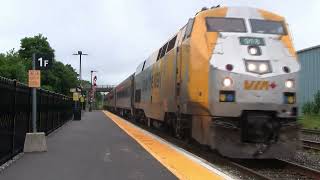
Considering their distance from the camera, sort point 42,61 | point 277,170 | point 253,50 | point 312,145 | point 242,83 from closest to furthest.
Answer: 1. point 242,83
2. point 277,170
3. point 253,50
4. point 42,61
5. point 312,145

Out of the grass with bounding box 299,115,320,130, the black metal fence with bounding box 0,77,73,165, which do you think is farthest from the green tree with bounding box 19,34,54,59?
the black metal fence with bounding box 0,77,73,165

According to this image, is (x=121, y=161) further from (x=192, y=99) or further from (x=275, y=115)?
(x=275, y=115)

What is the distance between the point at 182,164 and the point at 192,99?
2040 mm

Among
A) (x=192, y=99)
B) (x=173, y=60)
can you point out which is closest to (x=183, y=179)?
(x=192, y=99)

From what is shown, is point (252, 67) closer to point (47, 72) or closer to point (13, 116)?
point (13, 116)

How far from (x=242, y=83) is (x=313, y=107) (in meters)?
28.9

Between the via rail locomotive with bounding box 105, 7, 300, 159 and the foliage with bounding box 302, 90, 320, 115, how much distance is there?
2619 cm

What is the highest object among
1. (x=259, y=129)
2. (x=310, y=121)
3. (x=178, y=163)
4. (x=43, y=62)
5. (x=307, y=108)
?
(x=43, y=62)

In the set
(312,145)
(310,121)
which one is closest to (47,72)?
(310,121)

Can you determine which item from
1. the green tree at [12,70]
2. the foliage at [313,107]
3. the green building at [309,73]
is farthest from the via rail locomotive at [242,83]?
the green tree at [12,70]

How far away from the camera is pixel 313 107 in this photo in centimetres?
3953

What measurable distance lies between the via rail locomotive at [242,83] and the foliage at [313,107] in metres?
26.2

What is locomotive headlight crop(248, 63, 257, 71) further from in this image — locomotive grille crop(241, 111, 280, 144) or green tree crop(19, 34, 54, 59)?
green tree crop(19, 34, 54, 59)

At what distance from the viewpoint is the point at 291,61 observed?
41.8 ft
